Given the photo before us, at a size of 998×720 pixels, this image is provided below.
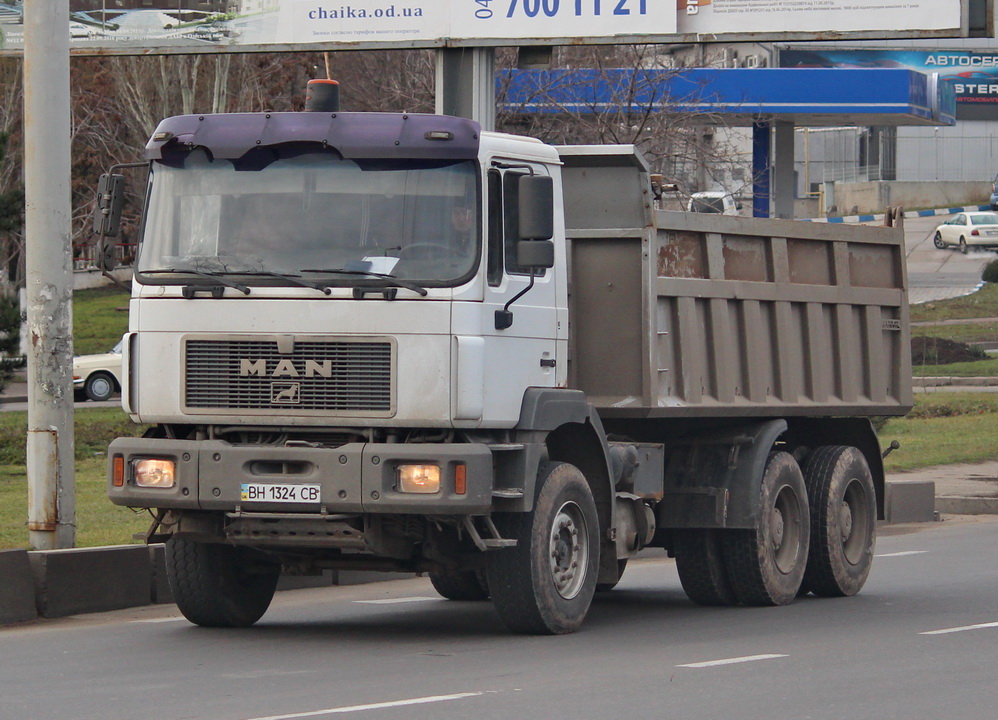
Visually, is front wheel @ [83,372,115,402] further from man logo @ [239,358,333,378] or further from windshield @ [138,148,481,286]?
man logo @ [239,358,333,378]

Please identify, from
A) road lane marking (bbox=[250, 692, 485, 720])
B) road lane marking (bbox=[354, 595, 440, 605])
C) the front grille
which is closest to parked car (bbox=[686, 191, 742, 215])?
road lane marking (bbox=[354, 595, 440, 605])

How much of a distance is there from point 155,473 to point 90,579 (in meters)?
1.96

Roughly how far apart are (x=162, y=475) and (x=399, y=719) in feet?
9.25

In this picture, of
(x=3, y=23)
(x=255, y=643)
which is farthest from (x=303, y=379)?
(x=3, y=23)

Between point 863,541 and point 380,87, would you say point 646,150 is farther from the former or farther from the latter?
point 863,541

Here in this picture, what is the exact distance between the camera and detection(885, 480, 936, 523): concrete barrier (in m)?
18.0

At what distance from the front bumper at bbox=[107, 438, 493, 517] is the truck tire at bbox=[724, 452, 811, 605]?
10.1 ft

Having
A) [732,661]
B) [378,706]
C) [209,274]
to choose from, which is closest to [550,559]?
[732,661]

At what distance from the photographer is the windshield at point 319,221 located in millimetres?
9250

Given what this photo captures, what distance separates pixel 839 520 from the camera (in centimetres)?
1263

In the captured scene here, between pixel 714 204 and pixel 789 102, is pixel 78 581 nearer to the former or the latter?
pixel 714 204

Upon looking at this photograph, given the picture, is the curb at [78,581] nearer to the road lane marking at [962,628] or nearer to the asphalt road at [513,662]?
the asphalt road at [513,662]

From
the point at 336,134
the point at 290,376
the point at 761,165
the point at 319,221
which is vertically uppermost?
the point at 761,165

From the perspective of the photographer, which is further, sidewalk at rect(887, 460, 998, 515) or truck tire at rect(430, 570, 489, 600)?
sidewalk at rect(887, 460, 998, 515)
